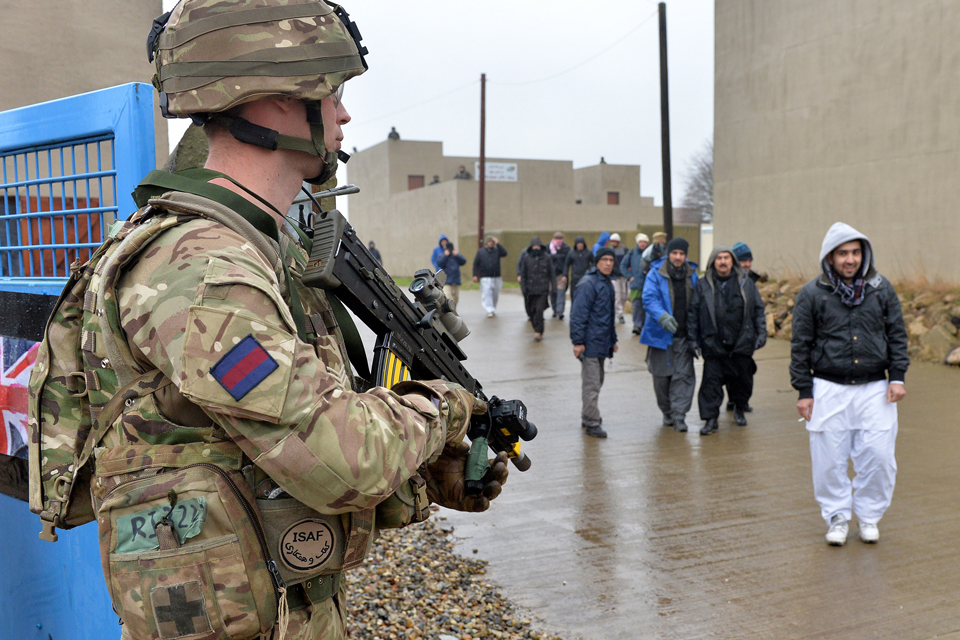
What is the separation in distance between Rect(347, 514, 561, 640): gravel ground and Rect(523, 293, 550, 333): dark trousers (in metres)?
9.13

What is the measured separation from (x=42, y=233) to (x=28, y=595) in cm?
114

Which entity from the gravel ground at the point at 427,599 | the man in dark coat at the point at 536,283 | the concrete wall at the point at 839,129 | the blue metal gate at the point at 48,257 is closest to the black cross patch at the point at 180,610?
the blue metal gate at the point at 48,257

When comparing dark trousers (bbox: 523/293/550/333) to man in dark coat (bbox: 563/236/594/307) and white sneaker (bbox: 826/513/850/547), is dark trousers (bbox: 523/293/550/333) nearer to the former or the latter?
man in dark coat (bbox: 563/236/594/307)

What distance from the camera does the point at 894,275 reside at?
12.3m

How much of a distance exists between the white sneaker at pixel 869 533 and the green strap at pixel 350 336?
3701 millimetres

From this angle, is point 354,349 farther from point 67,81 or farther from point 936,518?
point 67,81

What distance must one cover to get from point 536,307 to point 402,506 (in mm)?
11991

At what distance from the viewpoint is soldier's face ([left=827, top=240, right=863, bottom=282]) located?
4.72 meters

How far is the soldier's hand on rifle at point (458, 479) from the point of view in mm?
A: 1974

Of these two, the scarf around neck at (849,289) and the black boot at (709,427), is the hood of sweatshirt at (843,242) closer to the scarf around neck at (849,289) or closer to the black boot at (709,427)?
the scarf around neck at (849,289)

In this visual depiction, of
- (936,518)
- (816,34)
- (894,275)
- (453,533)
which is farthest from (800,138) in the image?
(453,533)

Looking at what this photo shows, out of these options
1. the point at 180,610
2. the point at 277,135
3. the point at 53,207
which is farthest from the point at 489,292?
the point at 180,610

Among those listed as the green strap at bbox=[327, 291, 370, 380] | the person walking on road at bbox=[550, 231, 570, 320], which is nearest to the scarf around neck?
the green strap at bbox=[327, 291, 370, 380]

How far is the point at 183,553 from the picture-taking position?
1371mm
